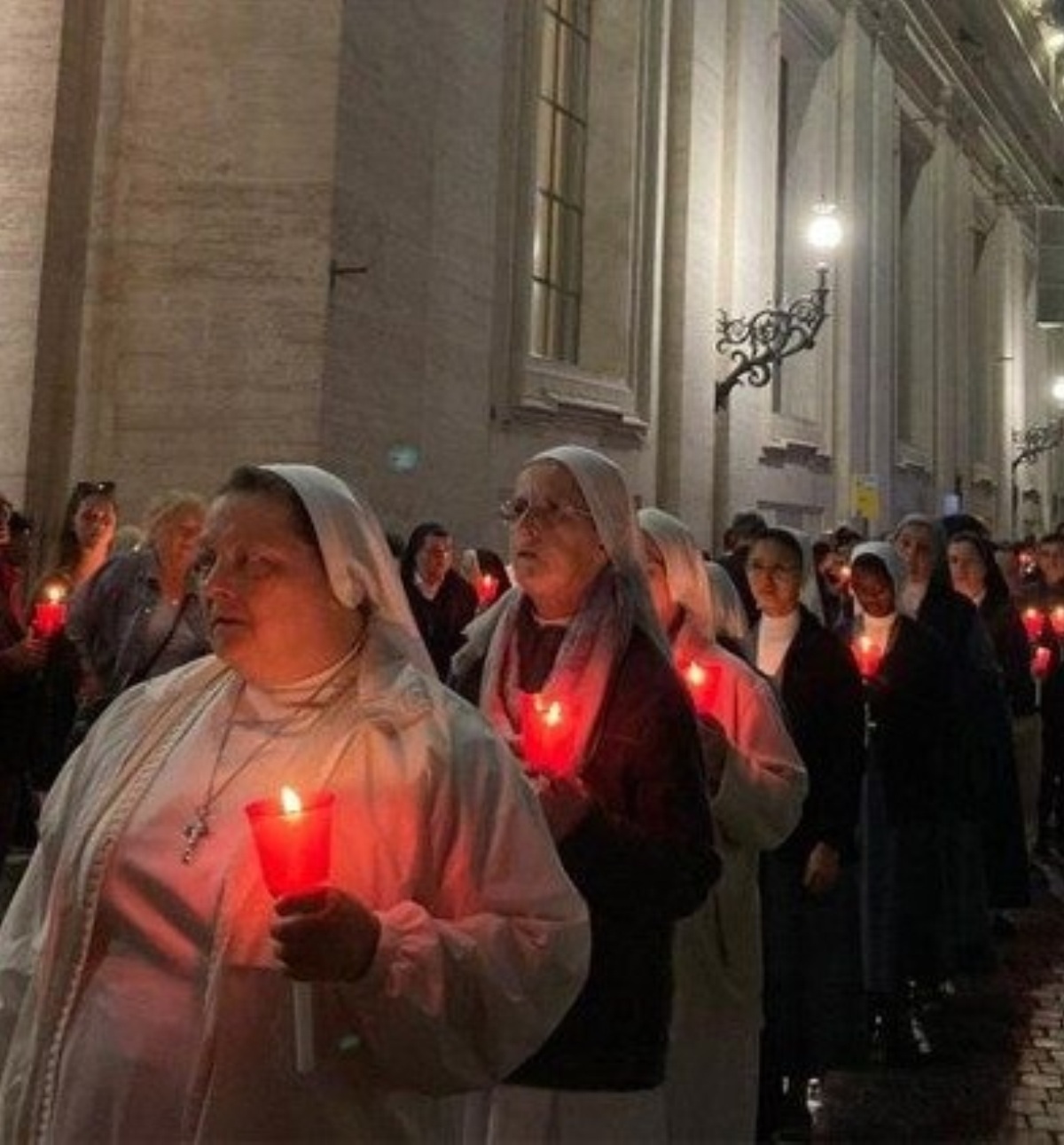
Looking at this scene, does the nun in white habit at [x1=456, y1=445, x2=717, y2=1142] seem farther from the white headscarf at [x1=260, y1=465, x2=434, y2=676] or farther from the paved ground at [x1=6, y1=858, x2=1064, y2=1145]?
the paved ground at [x1=6, y1=858, x2=1064, y2=1145]

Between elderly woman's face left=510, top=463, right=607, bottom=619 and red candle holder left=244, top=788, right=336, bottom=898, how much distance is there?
1.46 metres

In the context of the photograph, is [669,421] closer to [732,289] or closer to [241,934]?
[732,289]

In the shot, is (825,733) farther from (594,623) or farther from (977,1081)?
(594,623)

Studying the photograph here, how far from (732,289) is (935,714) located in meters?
11.3

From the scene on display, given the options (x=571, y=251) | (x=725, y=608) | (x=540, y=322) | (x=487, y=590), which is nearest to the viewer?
(x=725, y=608)

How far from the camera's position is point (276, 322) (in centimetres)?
952

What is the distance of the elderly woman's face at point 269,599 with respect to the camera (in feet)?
6.92

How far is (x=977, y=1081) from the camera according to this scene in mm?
5523

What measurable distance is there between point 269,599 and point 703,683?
1.94 meters

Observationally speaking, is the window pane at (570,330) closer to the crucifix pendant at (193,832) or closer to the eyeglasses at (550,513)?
the eyeglasses at (550,513)

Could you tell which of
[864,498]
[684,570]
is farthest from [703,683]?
[864,498]

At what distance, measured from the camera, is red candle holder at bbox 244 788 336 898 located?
166 cm

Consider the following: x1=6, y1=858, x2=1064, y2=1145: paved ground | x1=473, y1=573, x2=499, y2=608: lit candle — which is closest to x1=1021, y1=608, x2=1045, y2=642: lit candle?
x1=6, y1=858, x2=1064, y2=1145: paved ground

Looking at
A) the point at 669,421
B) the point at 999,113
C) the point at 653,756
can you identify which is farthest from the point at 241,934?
the point at 999,113
